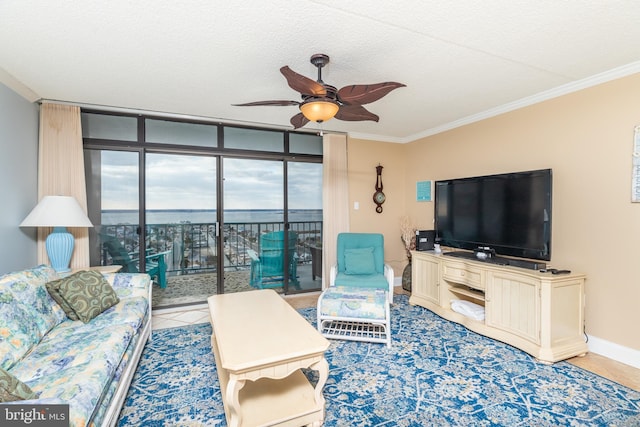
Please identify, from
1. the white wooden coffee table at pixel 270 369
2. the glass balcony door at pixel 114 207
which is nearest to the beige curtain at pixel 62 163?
the glass balcony door at pixel 114 207

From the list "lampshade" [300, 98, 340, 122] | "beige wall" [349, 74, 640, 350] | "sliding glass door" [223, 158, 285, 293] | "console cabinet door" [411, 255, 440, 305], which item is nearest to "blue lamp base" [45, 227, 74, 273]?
"sliding glass door" [223, 158, 285, 293]

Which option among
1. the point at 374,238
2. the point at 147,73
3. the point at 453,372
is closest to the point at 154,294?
the point at 147,73

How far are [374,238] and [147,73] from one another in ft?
10.1

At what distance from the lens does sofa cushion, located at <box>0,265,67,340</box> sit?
195 cm

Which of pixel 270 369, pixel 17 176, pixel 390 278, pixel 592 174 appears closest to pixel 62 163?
A: pixel 17 176

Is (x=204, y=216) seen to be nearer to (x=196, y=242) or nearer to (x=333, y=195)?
(x=196, y=242)

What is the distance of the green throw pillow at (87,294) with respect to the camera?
2264mm

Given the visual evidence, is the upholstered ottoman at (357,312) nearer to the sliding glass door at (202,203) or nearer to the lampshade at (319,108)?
the sliding glass door at (202,203)

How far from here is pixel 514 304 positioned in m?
2.77

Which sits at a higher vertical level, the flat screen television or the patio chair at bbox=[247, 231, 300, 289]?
the flat screen television

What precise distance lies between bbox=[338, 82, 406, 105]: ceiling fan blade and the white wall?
2.95m

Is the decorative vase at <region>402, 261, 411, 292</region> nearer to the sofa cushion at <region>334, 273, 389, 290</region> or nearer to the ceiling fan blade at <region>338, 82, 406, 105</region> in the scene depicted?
the sofa cushion at <region>334, 273, 389, 290</region>

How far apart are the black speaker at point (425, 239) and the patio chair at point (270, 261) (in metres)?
1.79

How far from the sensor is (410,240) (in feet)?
15.5
